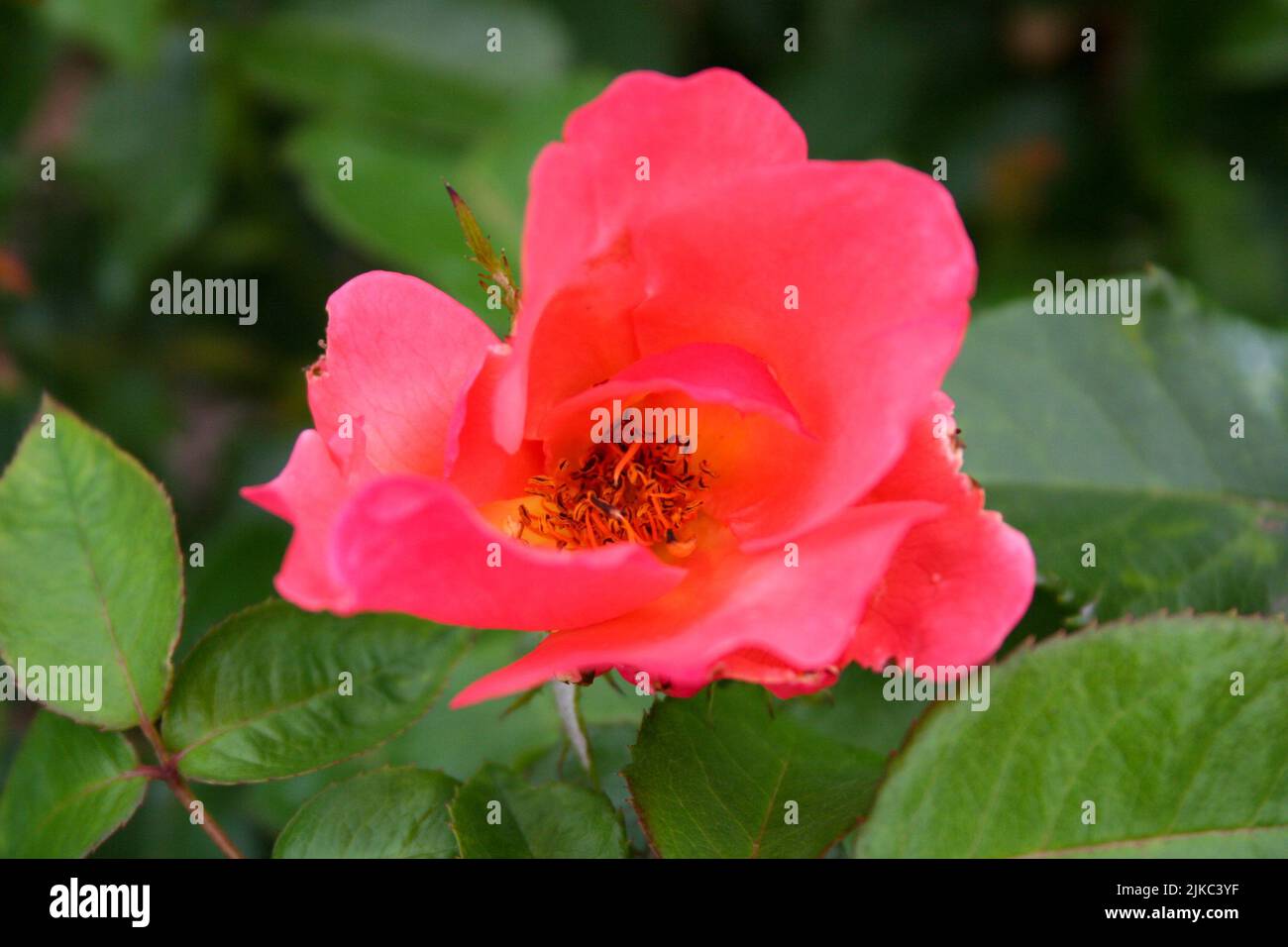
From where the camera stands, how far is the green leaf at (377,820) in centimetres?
76

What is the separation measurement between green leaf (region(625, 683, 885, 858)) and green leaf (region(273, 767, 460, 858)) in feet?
0.44

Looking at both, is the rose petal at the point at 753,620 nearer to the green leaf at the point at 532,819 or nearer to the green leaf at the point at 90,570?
the green leaf at the point at 532,819

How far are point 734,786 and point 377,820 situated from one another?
234 millimetres

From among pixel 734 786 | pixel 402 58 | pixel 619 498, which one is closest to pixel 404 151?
pixel 402 58

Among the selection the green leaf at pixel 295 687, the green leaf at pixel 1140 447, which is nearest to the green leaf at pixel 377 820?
the green leaf at pixel 295 687

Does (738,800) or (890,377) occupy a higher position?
(890,377)

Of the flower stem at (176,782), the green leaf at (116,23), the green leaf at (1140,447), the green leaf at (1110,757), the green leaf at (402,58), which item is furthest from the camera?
the green leaf at (402,58)

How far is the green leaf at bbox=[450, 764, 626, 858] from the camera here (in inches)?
29.3

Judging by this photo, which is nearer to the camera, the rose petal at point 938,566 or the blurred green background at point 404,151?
the rose petal at point 938,566

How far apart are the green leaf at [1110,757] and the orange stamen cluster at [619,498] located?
10.0 inches

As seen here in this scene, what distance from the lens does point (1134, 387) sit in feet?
3.72
